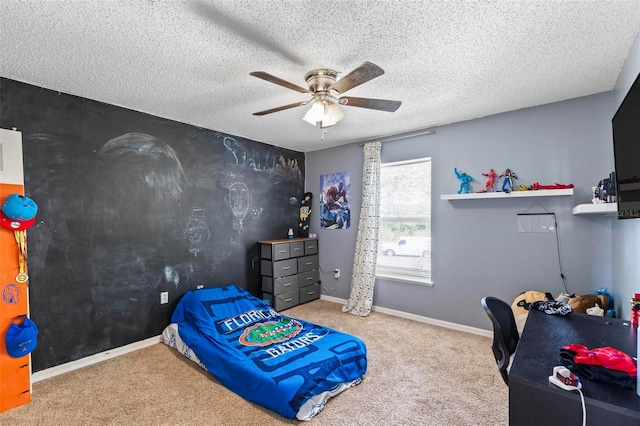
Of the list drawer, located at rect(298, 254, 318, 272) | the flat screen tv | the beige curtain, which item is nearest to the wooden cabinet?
drawer, located at rect(298, 254, 318, 272)

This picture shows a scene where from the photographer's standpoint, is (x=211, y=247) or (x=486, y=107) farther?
(x=211, y=247)

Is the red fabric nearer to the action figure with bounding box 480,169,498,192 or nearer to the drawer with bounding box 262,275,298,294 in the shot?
the action figure with bounding box 480,169,498,192

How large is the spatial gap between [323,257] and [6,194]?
12.2ft

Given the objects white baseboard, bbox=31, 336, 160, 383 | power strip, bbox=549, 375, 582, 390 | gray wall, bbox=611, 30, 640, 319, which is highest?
gray wall, bbox=611, 30, 640, 319

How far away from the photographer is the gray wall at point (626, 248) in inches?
75.2

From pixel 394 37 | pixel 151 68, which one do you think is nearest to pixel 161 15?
pixel 151 68

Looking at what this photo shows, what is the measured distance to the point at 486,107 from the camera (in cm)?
312

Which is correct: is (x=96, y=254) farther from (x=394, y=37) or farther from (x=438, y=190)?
(x=438, y=190)

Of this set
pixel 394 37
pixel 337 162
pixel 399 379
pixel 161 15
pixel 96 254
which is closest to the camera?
pixel 161 15

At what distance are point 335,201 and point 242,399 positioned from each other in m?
3.11

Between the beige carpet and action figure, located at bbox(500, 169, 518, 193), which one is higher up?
action figure, located at bbox(500, 169, 518, 193)

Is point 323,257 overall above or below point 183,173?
below

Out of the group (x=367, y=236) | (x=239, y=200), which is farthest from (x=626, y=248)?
(x=239, y=200)

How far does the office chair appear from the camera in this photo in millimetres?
1710
